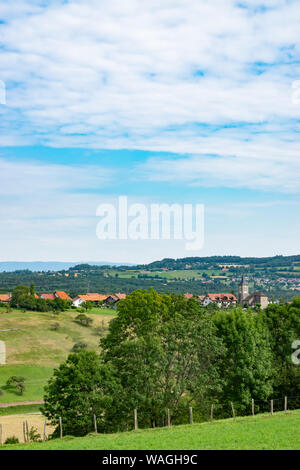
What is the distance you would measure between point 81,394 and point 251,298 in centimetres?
16129

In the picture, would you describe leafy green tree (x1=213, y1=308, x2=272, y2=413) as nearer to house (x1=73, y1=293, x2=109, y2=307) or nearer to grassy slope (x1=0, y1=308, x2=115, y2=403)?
grassy slope (x1=0, y1=308, x2=115, y2=403)

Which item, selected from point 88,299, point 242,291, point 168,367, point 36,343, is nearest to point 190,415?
point 168,367

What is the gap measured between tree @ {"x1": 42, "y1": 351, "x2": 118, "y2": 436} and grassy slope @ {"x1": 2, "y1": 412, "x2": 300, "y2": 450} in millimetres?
4072

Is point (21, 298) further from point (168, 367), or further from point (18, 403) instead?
point (168, 367)

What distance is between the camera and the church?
177762 millimetres

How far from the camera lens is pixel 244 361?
44.1m

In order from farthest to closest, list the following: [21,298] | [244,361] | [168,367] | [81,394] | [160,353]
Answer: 1. [21,298]
2. [244,361]
3. [168,367]
4. [160,353]
5. [81,394]

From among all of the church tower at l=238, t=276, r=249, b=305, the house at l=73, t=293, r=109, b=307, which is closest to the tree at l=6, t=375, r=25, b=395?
the house at l=73, t=293, r=109, b=307

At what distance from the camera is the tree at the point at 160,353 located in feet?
118

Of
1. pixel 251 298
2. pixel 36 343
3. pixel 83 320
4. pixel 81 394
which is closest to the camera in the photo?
pixel 81 394

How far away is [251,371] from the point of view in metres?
43.4
